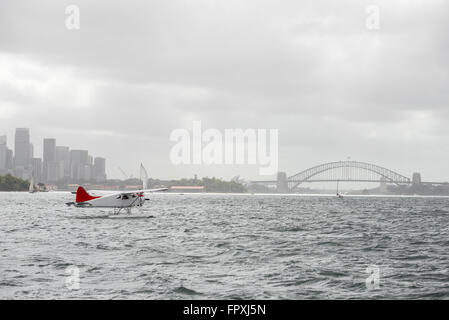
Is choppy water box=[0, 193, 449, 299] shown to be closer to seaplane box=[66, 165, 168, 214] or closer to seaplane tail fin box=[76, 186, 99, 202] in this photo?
seaplane tail fin box=[76, 186, 99, 202]

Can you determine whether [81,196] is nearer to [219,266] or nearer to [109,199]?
[109,199]

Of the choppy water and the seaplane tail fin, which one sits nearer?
the choppy water

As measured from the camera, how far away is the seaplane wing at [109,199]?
4847cm

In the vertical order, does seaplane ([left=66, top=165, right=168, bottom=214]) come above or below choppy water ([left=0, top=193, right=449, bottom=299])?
above

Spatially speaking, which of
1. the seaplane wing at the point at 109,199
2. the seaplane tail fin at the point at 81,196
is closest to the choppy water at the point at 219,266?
the seaplane tail fin at the point at 81,196

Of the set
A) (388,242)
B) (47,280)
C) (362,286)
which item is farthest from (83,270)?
(388,242)

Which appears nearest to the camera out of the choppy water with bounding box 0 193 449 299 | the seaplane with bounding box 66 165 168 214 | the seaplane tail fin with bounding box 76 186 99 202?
the choppy water with bounding box 0 193 449 299

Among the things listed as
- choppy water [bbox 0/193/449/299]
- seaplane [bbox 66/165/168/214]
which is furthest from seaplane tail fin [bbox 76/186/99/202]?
choppy water [bbox 0/193/449/299]

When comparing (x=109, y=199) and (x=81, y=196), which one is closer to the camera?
(x=81, y=196)

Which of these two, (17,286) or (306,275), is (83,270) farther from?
(306,275)

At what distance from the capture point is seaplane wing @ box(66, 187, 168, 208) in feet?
159

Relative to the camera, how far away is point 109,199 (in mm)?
49688

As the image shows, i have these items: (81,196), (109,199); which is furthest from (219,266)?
(109,199)
